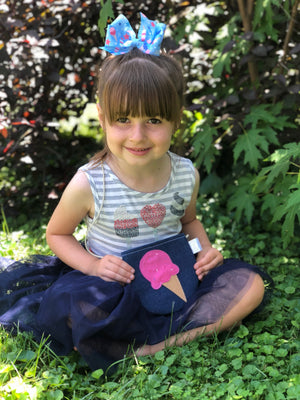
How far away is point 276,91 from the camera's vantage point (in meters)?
2.86

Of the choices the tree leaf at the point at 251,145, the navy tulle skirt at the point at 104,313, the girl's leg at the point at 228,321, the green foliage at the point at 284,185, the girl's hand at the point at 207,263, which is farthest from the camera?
the tree leaf at the point at 251,145

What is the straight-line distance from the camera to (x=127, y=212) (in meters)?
2.28

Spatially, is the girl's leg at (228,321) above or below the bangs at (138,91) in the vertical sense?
below

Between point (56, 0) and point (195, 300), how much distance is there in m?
1.98

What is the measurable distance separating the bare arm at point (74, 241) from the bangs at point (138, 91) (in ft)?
1.13

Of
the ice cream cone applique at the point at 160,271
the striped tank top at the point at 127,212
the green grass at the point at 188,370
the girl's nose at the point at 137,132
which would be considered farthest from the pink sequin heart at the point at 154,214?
the green grass at the point at 188,370

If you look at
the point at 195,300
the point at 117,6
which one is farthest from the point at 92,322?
the point at 117,6

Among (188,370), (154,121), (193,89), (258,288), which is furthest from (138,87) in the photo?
(193,89)

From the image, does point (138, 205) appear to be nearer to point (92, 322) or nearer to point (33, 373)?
point (92, 322)

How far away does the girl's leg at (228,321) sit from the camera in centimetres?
206

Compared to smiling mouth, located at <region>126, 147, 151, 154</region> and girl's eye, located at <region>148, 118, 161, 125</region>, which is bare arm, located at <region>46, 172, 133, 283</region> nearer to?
smiling mouth, located at <region>126, 147, 151, 154</region>

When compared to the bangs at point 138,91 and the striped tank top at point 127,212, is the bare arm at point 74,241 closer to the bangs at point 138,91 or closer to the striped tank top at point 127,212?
the striped tank top at point 127,212

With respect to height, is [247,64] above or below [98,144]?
above

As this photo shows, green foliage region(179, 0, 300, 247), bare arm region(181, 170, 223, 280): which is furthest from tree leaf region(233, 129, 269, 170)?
bare arm region(181, 170, 223, 280)
